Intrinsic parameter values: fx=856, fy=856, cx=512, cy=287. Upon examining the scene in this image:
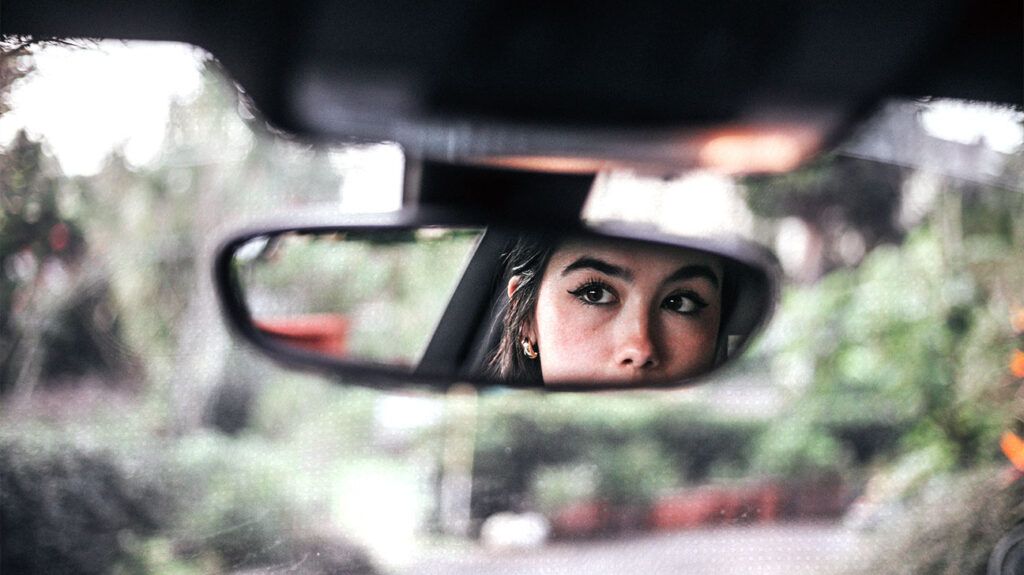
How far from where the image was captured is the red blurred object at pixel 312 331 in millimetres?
1903

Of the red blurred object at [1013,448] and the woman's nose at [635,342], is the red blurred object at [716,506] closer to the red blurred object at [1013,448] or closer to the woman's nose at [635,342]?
the red blurred object at [1013,448]

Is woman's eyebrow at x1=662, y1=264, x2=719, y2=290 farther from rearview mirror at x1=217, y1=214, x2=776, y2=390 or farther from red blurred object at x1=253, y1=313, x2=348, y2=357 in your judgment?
red blurred object at x1=253, y1=313, x2=348, y2=357

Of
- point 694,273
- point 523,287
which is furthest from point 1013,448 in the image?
point 523,287

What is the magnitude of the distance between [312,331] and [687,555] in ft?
7.32

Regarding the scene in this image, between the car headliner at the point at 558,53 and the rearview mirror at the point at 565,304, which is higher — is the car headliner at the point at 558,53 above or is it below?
→ above

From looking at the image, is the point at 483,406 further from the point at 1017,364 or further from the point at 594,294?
the point at 594,294

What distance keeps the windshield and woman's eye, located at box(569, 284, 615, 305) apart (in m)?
0.39

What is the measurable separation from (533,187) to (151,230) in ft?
9.21

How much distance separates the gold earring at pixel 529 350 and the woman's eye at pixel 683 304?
0.76 feet

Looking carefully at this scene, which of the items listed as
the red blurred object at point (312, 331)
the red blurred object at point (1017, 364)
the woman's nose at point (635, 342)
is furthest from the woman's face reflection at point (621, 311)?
the red blurred object at point (1017, 364)

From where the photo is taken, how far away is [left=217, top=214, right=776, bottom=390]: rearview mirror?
1.42 meters

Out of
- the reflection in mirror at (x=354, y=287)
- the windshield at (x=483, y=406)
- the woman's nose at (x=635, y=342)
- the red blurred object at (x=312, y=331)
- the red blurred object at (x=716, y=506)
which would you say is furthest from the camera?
the red blurred object at (x=716, y=506)

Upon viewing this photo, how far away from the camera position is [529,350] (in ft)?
4.80

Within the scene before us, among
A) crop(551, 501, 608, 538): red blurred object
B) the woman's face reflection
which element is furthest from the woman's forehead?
crop(551, 501, 608, 538): red blurred object
